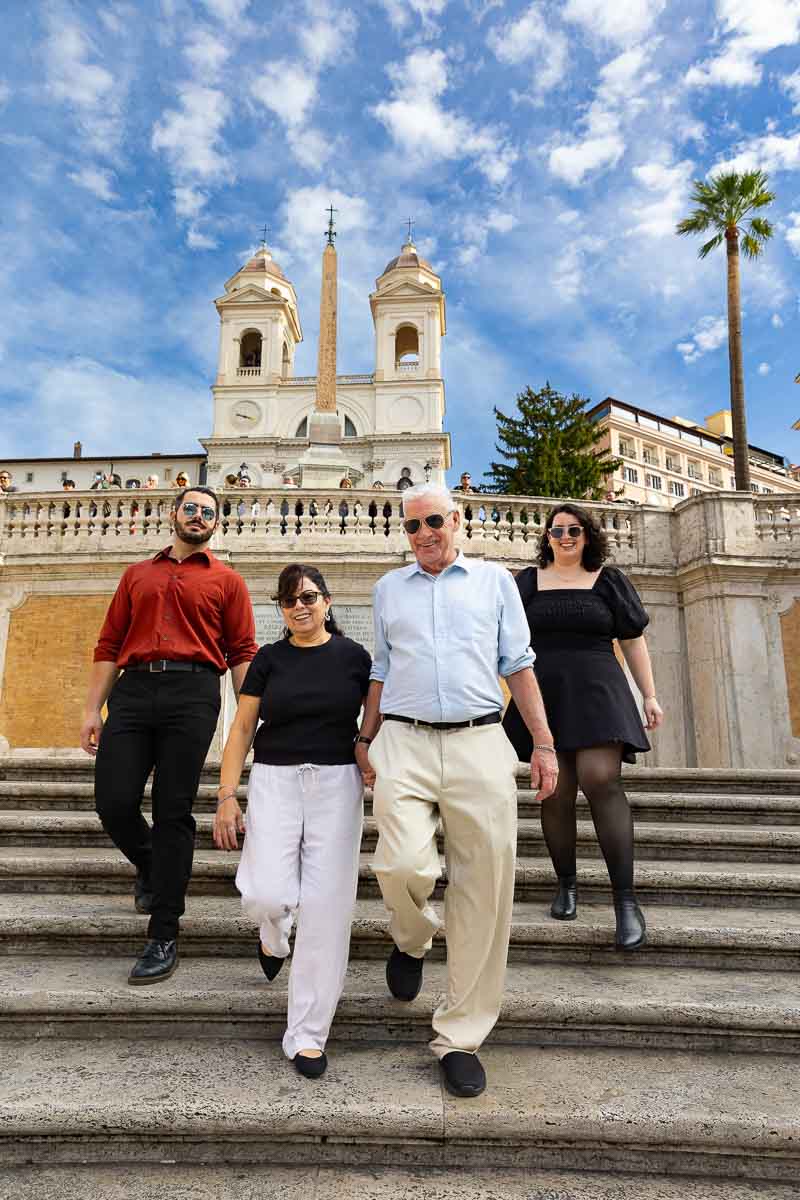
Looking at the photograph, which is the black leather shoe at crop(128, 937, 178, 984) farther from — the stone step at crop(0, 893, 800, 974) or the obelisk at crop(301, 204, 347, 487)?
the obelisk at crop(301, 204, 347, 487)

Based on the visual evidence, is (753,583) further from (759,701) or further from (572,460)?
(572,460)

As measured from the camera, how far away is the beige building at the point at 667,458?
63.3m

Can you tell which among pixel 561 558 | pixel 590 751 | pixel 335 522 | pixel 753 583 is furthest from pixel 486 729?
pixel 753 583

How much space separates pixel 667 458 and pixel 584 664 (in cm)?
6839

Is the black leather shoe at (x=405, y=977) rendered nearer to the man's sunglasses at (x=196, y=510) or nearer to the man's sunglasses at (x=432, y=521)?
the man's sunglasses at (x=432, y=521)

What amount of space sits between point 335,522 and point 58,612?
13.0 feet

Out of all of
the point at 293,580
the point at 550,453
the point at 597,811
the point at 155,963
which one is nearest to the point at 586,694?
the point at 597,811

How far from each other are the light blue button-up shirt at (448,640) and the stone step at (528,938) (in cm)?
124

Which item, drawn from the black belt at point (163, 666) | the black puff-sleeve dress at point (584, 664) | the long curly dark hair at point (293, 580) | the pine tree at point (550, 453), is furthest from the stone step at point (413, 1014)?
the pine tree at point (550, 453)

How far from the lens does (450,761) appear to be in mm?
2576

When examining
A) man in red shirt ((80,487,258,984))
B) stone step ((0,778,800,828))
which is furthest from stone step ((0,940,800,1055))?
stone step ((0,778,800,828))

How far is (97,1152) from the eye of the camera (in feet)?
7.38

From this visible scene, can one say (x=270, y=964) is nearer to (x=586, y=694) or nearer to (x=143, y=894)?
(x=143, y=894)

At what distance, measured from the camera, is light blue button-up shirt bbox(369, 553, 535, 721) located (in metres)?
2.64
